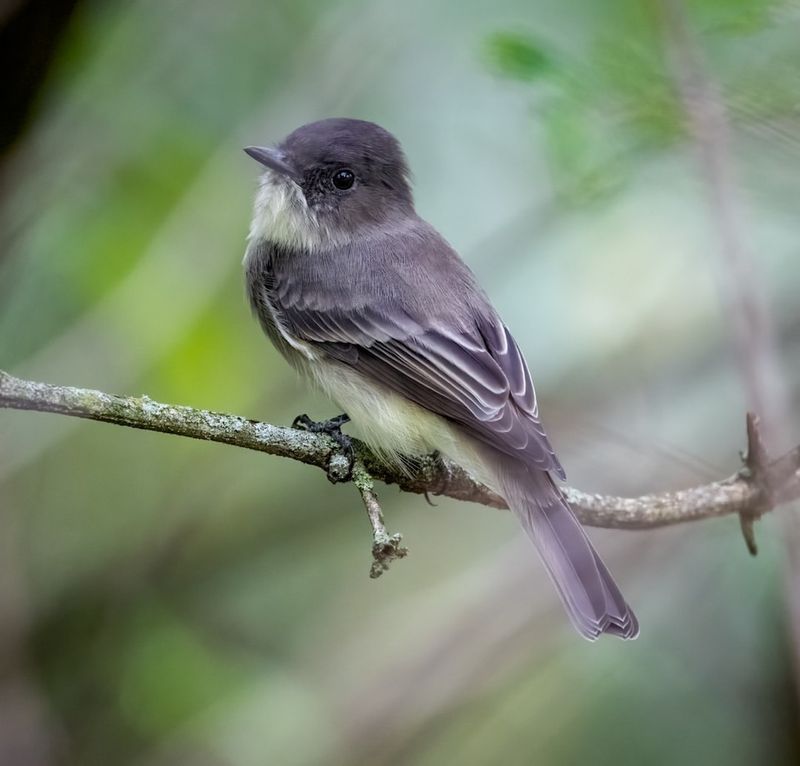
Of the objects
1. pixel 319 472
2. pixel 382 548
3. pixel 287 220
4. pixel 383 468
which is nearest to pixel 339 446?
pixel 383 468

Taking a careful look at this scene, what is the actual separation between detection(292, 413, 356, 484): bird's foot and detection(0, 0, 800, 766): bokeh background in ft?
2.09

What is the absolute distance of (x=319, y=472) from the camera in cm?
432

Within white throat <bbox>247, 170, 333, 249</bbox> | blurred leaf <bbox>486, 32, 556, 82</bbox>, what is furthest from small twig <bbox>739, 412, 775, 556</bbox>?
white throat <bbox>247, 170, 333, 249</bbox>

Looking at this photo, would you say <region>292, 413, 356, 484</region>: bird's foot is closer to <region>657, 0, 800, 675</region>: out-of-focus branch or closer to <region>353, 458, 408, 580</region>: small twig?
<region>353, 458, 408, 580</region>: small twig

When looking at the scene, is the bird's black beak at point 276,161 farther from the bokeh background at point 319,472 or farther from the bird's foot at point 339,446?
the bird's foot at point 339,446

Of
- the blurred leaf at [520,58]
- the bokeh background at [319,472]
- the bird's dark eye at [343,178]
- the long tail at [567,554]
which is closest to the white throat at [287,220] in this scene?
the bird's dark eye at [343,178]

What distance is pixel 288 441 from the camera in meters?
2.68

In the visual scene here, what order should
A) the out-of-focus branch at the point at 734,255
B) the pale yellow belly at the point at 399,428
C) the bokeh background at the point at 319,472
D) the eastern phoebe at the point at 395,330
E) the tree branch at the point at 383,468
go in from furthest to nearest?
the bokeh background at the point at 319,472 < the pale yellow belly at the point at 399,428 < the eastern phoebe at the point at 395,330 < the tree branch at the point at 383,468 < the out-of-focus branch at the point at 734,255

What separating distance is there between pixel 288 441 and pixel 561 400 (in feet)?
5.95

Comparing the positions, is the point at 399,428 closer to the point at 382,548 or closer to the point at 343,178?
the point at 382,548

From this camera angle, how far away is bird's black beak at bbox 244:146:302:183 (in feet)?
11.6

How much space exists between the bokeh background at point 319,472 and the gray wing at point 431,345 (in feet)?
1.35

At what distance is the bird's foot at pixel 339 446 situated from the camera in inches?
111

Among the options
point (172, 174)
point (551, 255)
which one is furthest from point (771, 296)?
point (172, 174)
